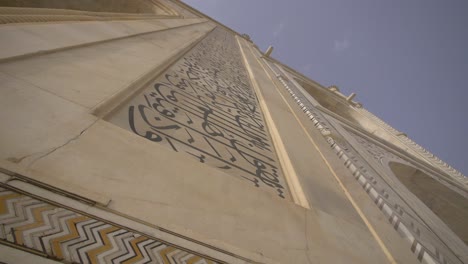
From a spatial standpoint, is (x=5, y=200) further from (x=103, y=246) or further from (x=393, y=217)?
(x=393, y=217)

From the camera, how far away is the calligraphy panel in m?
0.96

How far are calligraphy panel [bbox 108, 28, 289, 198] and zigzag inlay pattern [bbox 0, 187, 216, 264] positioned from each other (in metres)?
0.41

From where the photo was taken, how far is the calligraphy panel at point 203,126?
0.96 m

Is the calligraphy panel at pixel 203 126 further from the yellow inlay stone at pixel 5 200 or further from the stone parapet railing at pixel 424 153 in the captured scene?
the stone parapet railing at pixel 424 153

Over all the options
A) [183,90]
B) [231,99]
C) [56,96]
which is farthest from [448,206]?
[56,96]

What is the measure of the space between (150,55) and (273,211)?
1194 mm

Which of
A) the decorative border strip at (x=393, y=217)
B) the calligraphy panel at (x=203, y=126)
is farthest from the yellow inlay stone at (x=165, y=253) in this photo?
the decorative border strip at (x=393, y=217)

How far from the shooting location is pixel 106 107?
0.88 m

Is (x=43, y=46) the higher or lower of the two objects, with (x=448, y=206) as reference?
lower

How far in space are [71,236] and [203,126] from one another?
2.51ft

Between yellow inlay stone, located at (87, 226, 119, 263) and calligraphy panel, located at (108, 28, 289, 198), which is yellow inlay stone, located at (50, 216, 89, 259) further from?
calligraphy panel, located at (108, 28, 289, 198)

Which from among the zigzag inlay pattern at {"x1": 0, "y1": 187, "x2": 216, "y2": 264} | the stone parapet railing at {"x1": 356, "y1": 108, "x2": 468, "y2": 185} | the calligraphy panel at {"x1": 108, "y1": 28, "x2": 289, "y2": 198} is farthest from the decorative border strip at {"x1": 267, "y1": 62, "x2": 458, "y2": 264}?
the stone parapet railing at {"x1": 356, "y1": 108, "x2": 468, "y2": 185}

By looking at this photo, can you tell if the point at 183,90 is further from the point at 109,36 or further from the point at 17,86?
the point at 17,86

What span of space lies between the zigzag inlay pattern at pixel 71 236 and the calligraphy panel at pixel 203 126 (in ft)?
1.34
